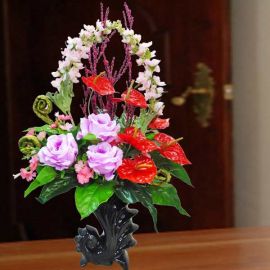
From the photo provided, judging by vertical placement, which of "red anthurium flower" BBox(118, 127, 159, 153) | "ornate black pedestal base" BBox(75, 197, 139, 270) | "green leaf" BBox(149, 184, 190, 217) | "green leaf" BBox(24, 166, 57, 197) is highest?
"red anthurium flower" BBox(118, 127, 159, 153)

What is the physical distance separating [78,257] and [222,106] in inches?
51.9

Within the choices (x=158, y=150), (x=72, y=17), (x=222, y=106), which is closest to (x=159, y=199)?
(x=158, y=150)

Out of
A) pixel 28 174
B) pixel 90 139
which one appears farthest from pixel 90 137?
pixel 28 174

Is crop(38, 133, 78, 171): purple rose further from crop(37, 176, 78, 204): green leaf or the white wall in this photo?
the white wall

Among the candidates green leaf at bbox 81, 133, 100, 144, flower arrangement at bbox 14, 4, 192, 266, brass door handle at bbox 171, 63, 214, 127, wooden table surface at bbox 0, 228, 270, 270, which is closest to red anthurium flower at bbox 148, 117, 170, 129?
flower arrangement at bbox 14, 4, 192, 266

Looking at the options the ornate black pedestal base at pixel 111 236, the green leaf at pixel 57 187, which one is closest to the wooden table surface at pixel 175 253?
the ornate black pedestal base at pixel 111 236

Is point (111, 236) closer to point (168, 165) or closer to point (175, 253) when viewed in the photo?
point (168, 165)

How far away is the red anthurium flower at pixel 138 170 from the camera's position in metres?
0.81

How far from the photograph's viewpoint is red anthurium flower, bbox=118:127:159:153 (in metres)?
0.82

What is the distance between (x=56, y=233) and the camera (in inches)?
105

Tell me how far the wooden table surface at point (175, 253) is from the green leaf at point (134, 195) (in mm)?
239

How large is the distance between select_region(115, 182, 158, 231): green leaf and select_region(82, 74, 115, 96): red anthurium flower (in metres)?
0.13

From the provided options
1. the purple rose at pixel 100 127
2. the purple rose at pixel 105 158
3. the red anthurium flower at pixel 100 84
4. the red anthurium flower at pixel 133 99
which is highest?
the red anthurium flower at pixel 100 84

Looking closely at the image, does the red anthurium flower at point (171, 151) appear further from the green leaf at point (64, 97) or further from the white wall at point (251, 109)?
the white wall at point (251, 109)
